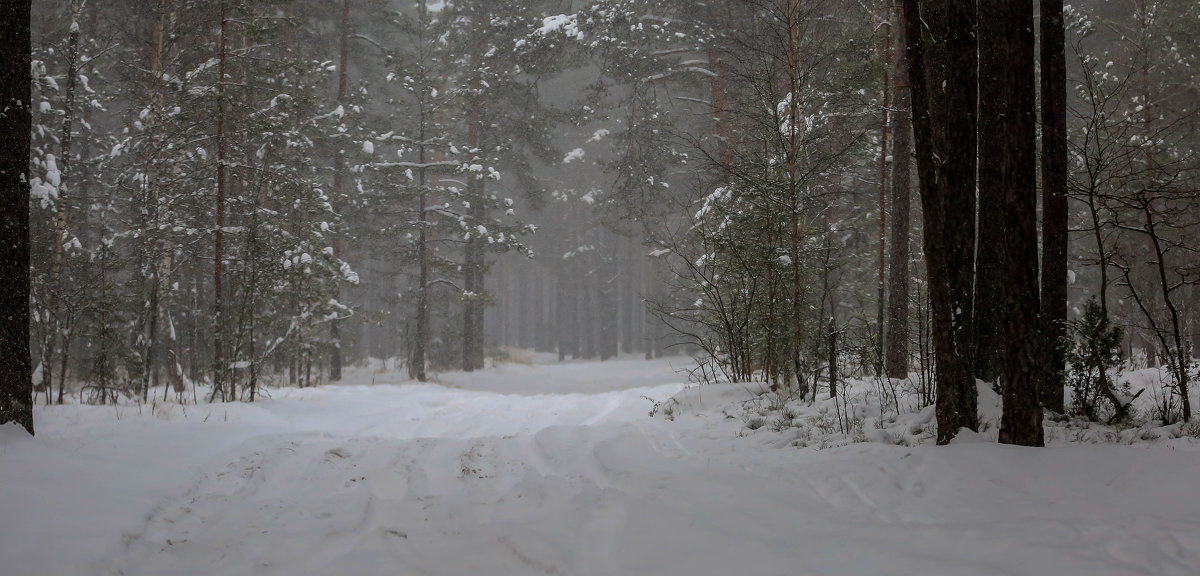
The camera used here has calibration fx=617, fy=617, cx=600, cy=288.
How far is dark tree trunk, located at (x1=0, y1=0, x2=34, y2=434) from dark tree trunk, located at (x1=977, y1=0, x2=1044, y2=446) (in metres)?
7.67

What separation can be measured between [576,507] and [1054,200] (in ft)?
16.5

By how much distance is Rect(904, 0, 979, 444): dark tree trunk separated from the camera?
494 cm

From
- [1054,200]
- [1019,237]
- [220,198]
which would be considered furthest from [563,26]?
[1019,237]

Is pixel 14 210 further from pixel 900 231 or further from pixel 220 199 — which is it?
pixel 900 231

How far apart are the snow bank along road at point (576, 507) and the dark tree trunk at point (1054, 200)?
148 cm

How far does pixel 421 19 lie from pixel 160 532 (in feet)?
64.5

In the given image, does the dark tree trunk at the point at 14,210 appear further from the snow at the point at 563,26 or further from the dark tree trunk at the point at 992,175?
the snow at the point at 563,26

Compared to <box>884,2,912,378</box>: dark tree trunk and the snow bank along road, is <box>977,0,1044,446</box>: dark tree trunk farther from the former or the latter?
<box>884,2,912,378</box>: dark tree trunk

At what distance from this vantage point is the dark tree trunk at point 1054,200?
5.60m

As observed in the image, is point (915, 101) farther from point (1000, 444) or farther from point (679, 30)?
point (679, 30)

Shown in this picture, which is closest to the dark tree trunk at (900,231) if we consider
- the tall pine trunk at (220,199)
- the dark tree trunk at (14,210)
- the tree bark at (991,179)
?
the tree bark at (991,179)

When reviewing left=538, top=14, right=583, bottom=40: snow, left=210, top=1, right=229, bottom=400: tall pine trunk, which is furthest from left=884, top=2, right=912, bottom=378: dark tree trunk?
left=210, top=1, right=229, bottom=400: tall pine trunk

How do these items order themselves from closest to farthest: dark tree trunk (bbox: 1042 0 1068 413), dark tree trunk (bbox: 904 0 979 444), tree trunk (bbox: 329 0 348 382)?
1. dark tree trunk (bbox: 904 0 979 444)
2. dark tree trunk (bbox: 1042 0 1068 413)
3. tree trunk (bbox: 329 0 348 382)

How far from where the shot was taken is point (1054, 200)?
559 centimetres
